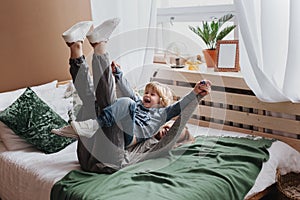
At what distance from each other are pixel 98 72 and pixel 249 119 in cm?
115

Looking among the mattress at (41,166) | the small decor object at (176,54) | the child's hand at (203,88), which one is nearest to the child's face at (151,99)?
the child's hand at (203,88)

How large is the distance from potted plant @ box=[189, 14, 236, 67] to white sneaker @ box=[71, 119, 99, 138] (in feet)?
4.07

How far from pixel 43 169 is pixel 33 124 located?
45 centimetres

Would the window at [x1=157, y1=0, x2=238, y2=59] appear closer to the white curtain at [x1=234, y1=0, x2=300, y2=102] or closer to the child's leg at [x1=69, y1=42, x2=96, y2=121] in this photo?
the white curtain at [x1=234, y1=0, x2=300, y2=102]

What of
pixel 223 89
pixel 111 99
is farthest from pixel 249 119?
pixel 111 99

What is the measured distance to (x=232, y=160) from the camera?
2199 millimetres

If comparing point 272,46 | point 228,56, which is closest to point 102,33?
point 272,46

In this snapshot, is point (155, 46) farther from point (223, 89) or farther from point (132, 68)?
point (223, 89)

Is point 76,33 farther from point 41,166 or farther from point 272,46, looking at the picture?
point 272,46

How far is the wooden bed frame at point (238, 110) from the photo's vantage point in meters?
2.49

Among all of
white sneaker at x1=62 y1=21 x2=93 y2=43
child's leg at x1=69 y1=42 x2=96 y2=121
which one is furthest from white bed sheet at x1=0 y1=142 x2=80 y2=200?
white sneaker at x1=62 y1=21 x2=93 y2=43

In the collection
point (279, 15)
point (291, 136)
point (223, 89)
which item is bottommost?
point (291, 136)

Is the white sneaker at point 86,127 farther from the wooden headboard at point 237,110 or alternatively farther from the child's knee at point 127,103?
the wooden headboard at point 237,110

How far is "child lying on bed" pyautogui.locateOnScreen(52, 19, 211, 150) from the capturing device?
210 cm
